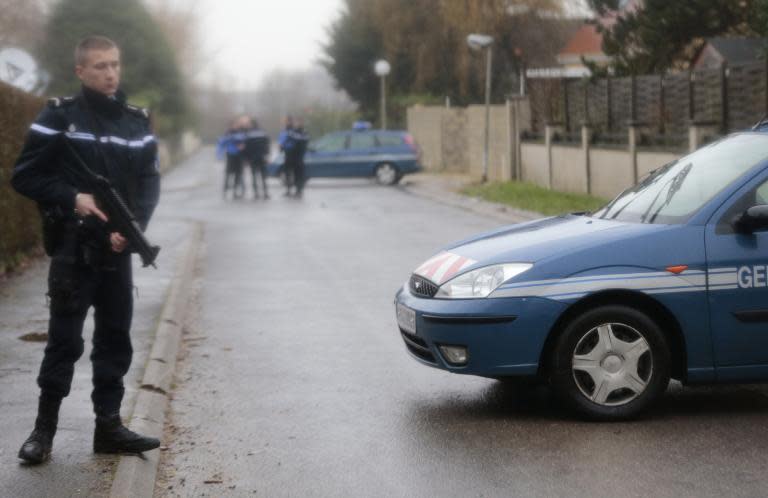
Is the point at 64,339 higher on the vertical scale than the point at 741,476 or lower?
higher

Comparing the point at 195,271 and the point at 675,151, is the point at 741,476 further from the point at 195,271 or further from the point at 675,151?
the point at 675,151

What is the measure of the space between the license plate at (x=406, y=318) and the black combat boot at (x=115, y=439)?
1693 mm

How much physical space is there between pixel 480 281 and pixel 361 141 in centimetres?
3151

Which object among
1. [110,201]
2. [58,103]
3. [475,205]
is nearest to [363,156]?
[475,205]

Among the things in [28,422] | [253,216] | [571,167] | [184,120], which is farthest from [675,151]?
[184,120]

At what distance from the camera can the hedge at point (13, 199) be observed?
1381 cm

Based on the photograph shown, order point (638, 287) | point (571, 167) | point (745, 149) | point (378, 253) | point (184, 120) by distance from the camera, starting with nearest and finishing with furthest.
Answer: point (638, 287) < point (745, 149) < point (378, 253) < point (571, 167) < point (184, 120)

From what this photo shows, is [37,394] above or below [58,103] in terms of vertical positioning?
below

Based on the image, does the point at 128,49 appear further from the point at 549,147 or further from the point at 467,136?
the point at 549,147

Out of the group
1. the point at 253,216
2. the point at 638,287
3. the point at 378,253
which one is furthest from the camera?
the point at 253,216

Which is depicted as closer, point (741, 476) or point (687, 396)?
point (741, 476)

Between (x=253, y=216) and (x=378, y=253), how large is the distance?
29.2 ft

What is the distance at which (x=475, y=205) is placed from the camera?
26.2 metres

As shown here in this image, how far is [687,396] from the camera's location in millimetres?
7609
